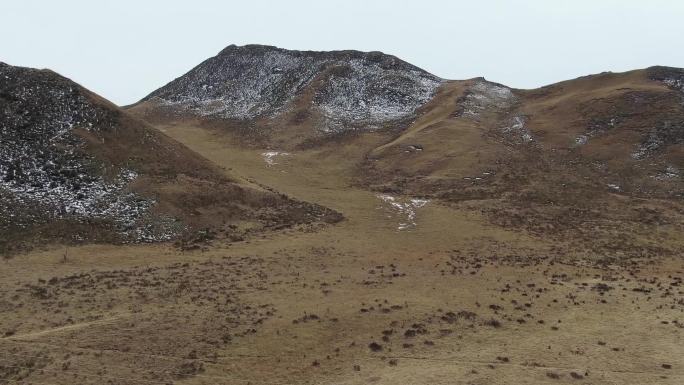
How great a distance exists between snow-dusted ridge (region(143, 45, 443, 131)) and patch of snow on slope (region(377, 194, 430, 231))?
103 ft

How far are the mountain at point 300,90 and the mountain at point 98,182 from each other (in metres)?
34.0

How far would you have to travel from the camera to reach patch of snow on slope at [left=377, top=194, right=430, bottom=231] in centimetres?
4869

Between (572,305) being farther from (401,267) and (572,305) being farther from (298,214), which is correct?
(298,214)

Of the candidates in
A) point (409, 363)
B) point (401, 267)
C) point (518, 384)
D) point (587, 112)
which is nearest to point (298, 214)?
point (401, 267)

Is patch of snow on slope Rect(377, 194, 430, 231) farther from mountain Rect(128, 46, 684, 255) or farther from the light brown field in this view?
the light brown field

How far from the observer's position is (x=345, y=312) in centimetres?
2869

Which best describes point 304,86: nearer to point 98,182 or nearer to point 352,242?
point 98,182

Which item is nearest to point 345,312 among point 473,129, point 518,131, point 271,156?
point 271,156

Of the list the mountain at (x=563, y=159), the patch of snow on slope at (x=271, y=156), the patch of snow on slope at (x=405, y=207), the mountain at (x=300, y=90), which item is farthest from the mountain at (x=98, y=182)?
the mountain at (x=300, y=90)

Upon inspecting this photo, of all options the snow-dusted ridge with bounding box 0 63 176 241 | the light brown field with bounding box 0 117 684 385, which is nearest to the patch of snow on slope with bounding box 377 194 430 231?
the light brown field with bounding box 0 117 684 385

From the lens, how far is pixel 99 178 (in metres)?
47.0

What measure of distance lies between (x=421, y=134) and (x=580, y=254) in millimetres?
36884

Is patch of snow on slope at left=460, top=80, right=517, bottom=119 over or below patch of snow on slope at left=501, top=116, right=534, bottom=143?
over

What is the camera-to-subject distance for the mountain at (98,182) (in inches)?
1635
